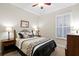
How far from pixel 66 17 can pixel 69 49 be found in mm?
1269

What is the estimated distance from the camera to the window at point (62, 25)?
9.94ft

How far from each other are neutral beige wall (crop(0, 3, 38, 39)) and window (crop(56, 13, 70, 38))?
2.90 feet

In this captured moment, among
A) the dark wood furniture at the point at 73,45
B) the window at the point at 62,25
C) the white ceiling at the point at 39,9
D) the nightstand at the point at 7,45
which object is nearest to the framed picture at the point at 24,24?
the white ceiling at the point at 39,9

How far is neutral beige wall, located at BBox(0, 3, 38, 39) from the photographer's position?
2.70 m

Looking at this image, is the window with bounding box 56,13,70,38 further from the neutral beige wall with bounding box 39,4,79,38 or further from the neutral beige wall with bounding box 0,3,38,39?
the neutral beige wall with bounding box 0,3,38,39

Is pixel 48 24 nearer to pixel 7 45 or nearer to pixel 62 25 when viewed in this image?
pixel 62 25

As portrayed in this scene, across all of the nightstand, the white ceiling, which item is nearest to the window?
the white ceiling

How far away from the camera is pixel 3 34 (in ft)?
9.28

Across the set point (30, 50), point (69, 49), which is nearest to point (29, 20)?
point (30, 50)

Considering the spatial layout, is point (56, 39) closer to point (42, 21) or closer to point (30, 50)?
point (42, 21)

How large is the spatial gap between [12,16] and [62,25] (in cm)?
173

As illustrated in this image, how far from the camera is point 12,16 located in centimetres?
285

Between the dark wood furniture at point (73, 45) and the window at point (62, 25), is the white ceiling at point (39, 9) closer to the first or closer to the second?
the window at point (62, 25)

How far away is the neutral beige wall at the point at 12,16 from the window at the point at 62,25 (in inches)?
34.8
